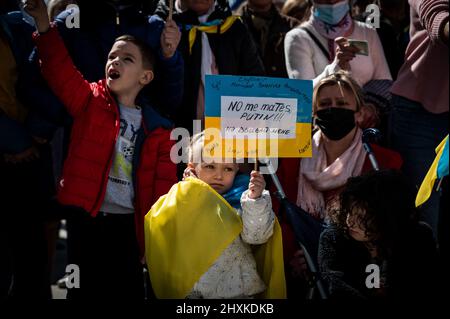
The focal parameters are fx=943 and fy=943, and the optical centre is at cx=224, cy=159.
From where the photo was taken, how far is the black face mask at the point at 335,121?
4824mm

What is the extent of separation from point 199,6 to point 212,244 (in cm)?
172

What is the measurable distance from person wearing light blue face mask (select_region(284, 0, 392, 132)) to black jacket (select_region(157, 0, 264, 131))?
23cm

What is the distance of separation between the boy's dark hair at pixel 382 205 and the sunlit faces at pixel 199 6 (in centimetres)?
154

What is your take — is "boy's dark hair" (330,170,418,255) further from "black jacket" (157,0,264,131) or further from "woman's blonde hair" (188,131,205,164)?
"black jacket" (157,0,264,131)

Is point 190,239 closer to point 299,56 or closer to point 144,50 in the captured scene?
point 144,50

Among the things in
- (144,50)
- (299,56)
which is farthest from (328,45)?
(144,50)

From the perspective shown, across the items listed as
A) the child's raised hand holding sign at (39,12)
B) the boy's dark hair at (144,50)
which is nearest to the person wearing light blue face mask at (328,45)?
the boy's dark hair at (144,50)

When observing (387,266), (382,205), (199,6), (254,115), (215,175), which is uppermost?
(199,6)

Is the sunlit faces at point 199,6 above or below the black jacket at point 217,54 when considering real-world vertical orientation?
above

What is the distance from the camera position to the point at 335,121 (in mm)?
4828

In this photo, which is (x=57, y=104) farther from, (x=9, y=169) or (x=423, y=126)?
Result: (x=423, y=126)

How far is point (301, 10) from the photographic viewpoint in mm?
6387

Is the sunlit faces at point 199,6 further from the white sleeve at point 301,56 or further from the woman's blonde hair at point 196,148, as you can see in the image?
the woman's blonde hair at point 196,148
